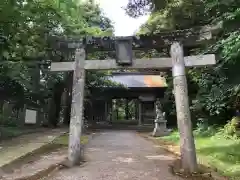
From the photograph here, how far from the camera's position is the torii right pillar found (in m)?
8.61

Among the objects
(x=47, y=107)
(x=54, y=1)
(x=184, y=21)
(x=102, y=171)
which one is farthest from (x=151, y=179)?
(x=47, y=107)

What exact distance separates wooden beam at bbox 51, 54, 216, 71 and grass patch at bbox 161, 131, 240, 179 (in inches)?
121

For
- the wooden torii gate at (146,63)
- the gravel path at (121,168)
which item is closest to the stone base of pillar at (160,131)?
the gravel path at (121,168)

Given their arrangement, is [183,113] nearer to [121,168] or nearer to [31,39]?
[121,168]

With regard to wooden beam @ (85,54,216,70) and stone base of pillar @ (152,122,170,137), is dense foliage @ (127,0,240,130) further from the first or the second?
stone base of pillar @ (152,122,170,137)

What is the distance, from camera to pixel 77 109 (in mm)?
9836

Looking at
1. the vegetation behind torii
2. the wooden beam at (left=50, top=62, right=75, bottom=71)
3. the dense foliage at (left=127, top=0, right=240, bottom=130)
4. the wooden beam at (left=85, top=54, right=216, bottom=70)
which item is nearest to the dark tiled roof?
the vegetation behind torii

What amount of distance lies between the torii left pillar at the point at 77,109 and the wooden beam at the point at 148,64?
0.07 m

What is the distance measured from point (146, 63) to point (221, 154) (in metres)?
4.27

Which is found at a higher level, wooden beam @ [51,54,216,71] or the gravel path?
wooden beam @ [51,54,216,71]

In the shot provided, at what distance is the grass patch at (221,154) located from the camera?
9.12 meters

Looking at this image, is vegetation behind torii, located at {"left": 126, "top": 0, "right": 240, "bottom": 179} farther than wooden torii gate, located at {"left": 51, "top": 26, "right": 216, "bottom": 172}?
Yes

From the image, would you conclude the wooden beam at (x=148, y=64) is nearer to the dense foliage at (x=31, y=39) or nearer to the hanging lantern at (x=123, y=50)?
the hanging lantern at (x=123, y=50)

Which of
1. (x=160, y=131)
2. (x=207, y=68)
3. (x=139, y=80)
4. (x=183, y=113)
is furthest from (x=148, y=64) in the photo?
(x=139, y=80)
